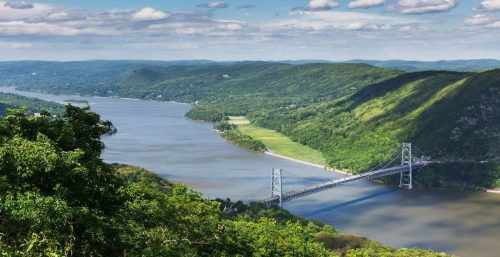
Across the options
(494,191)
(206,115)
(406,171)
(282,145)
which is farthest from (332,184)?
(206,115)

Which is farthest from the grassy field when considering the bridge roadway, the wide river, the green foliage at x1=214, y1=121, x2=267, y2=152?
the bridge roadway

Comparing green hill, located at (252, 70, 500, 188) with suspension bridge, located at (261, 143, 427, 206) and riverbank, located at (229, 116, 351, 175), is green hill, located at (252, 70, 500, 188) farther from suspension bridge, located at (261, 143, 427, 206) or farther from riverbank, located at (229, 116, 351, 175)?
suspension bridge, located at (261, 143, 427, 206)

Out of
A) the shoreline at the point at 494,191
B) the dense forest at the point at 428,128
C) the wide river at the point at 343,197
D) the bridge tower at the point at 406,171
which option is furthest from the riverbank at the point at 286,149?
the shoreline at the point at 494,191

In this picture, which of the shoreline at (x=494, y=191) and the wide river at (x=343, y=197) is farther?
the shoreline at (x=494, y=191)

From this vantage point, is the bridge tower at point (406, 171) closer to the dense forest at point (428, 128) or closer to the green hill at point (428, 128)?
the dense forest at point (428, 128)

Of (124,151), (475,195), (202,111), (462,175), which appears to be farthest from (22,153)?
(202,111)
